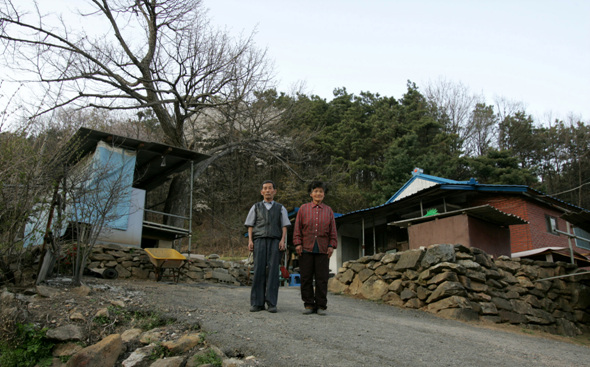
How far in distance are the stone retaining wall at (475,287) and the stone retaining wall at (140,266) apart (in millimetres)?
4240

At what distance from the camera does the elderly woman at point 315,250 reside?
5.93 meters

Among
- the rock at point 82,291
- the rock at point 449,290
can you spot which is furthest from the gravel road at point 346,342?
the rock at point 449,290

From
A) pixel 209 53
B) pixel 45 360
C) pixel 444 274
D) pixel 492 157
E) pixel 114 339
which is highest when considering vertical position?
pixel 209 53

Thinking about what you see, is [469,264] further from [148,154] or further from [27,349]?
[148,154]

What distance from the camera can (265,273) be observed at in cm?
586

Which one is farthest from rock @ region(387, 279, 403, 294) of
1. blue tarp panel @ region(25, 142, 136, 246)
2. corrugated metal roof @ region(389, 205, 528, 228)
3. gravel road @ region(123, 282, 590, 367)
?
blue tarp panel @ region(25, 142, 136, 246)

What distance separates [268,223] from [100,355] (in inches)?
103

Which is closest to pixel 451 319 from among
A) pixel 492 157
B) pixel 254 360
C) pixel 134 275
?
pixel 254 360

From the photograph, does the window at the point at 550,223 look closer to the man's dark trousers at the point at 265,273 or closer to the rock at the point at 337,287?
the rock at the point at 337,287

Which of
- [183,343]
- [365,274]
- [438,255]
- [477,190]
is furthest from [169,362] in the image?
[477,190]

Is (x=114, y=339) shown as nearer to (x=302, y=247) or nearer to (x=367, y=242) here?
(x=302, y=247)

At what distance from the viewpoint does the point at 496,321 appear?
808 cm

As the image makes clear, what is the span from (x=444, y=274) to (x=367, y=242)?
10047 millimetres

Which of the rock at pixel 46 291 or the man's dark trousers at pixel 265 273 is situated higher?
the man's dark trousers at pixel 265 273
